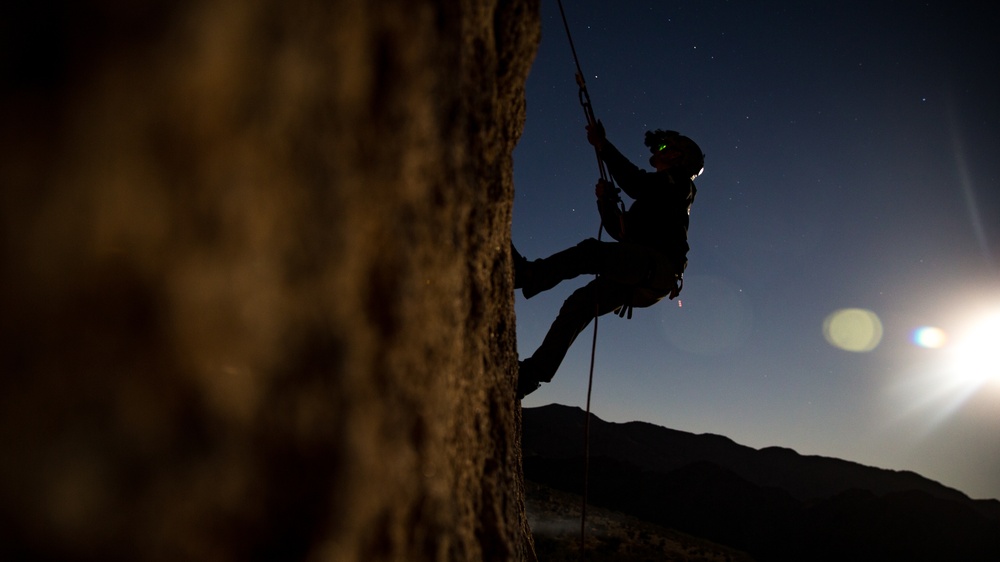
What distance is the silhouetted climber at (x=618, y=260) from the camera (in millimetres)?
2961

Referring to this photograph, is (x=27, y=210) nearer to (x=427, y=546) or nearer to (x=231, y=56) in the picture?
Answer: (x=231, y=56)

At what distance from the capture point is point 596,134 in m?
3.49

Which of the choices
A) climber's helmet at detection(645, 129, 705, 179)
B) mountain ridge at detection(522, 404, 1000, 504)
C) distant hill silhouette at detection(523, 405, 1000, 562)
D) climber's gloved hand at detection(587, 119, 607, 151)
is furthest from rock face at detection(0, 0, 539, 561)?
mountain ridge at detection(522, 404, 1000, 504)

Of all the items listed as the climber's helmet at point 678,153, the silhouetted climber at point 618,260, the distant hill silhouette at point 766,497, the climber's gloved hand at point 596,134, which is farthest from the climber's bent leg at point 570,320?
the distant hill silhouette at point 766,497

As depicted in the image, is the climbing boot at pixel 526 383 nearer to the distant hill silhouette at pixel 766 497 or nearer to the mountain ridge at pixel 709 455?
the distant hill silhouette at pixel 766 497

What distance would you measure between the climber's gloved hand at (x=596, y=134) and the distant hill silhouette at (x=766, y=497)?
50595mm

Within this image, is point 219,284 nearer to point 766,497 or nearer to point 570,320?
point 570,320

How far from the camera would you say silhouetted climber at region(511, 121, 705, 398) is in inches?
117

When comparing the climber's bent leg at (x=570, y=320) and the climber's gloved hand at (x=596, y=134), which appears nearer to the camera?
the climber's bent leg at (x=570, y=320)

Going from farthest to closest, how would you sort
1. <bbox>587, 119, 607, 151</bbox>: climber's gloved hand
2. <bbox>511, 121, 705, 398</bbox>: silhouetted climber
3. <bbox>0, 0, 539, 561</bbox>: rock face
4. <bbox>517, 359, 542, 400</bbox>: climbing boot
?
<bbox>587, 119, 607, 151</bbox>: climber's gloved hand
<bbox>517, 359, 542, 400</bbox>: climbing boot
<bbox>511, 121, 705, 398</bbox>: silhouetted climber
<bbox>0, 0, 539, 561</bbox>: rock face

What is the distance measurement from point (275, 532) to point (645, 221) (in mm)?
3148

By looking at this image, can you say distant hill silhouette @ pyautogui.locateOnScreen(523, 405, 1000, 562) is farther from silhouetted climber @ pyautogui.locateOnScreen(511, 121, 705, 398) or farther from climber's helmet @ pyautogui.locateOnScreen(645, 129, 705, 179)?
silhouetted climber @ pyautogui.locateOnScreen(511, 121, 705, 398)

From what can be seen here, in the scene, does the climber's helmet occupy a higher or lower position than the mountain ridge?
higher

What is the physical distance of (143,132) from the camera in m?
0.58
